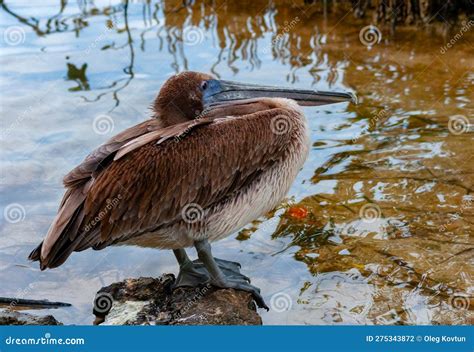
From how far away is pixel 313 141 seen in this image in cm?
638

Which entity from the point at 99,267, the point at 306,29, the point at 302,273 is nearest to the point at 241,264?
the point at 302,273

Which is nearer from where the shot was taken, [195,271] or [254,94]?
[195,271]

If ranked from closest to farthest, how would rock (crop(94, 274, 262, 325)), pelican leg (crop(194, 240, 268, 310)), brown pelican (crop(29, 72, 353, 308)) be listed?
rock (crop(94, 274, 262, 325)) → brown pelican (crop(29, 72, 353, 308)) → pelican leg (crop(194, 240, 268, 310))

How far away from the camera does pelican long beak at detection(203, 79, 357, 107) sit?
15.0 ft

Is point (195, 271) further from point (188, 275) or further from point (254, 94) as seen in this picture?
point (254, 94)

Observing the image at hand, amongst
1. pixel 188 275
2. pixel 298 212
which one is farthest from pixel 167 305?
pixel 298 212

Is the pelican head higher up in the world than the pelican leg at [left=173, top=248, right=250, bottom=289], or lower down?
higher up

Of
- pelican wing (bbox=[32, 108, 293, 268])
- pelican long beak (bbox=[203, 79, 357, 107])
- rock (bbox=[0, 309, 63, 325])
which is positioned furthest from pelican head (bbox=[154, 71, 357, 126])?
rock (bbox=[0, 309, 63, 325])

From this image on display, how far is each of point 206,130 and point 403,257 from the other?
1454 millimetres

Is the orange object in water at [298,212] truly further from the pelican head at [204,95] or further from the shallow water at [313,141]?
the pelican head at [204,95]

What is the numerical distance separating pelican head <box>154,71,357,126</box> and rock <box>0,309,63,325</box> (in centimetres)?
122

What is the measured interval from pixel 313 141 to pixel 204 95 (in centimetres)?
198

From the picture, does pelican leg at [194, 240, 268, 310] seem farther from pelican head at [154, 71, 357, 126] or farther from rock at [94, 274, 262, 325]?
pelican head at [154, 71, 357, 126]

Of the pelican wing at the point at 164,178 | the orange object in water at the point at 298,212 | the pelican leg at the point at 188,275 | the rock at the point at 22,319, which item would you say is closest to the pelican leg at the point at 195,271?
the pelican leg at the point at 188,275
